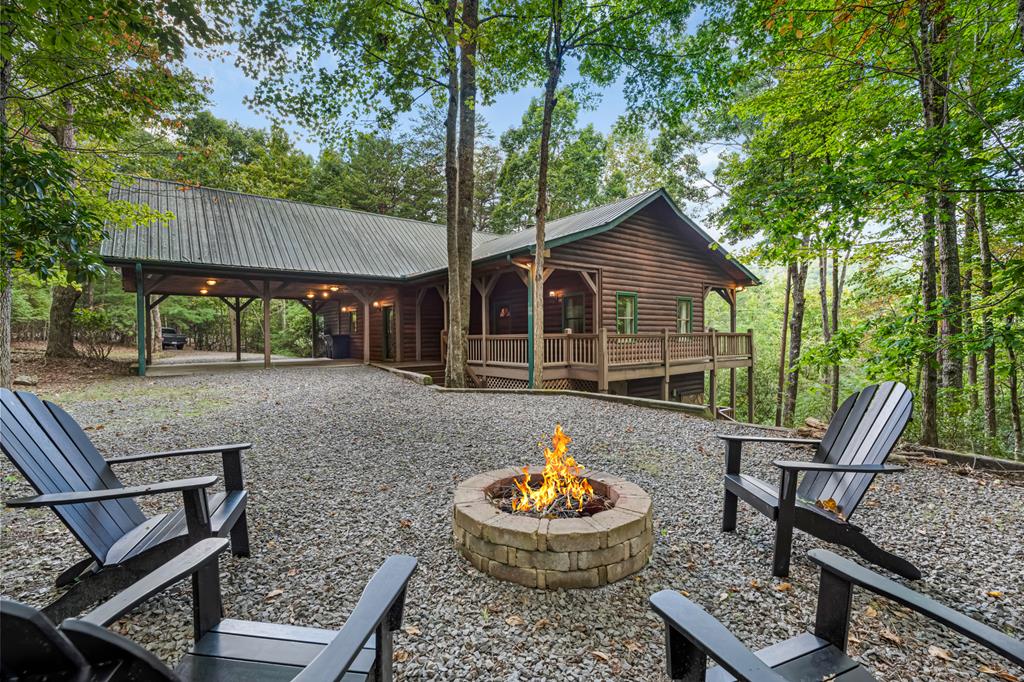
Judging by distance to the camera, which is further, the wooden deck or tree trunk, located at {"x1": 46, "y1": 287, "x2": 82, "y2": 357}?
tree trunk, located at {"x1": 46, "y1": 287, "x2": 82, "y2": 357}

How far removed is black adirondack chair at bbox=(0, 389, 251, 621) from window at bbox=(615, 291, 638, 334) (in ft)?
36.1

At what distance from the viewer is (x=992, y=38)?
4.87 metres

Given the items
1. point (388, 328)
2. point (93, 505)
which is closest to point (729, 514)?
point (93, 505)

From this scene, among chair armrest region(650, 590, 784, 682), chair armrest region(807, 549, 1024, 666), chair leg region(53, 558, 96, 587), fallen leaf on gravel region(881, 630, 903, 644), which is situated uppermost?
chair armrest region(807, 549, 1024, 666)

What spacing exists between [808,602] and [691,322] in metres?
13.3

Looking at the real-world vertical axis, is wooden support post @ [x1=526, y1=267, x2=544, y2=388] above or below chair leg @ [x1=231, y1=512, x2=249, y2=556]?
above

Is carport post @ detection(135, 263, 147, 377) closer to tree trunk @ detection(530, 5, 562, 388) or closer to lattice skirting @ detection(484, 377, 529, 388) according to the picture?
lattice skirting @ detection(484, 377, 529, 388)

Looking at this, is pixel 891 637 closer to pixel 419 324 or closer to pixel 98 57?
pixel 98 57

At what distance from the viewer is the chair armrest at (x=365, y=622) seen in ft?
3.40

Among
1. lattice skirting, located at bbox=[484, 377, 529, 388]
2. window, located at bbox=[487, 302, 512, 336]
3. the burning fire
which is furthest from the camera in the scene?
window, located at bbox=[487, 302, 512, 336]

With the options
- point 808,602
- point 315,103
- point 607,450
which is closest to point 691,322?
point 607,450

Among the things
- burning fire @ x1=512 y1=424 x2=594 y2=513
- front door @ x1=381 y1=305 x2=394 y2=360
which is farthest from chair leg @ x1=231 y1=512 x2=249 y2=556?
front door @ x1=381 y1=305 x2=394 y2=360

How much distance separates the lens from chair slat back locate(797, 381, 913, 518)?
2707 millimetres

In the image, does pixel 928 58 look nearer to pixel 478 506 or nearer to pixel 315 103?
pixel 478 506
